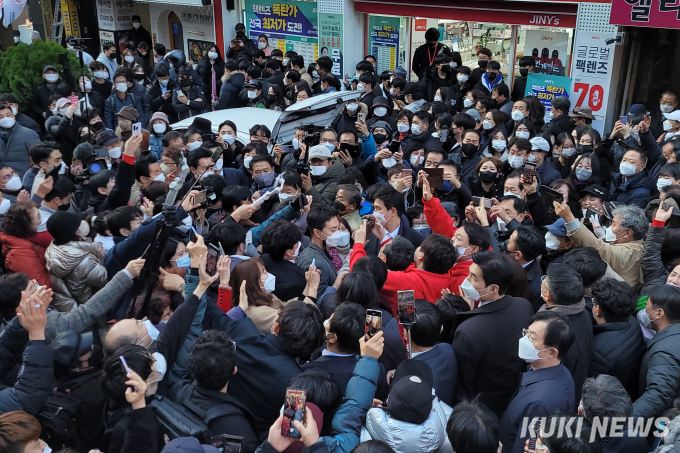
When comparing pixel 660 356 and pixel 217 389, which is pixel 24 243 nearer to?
pixel 217 389

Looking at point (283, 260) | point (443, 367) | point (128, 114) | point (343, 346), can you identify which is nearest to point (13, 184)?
point (128, 114)

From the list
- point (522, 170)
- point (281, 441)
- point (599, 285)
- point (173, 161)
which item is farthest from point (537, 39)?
point (281, 441)

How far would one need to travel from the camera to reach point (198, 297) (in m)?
3.49

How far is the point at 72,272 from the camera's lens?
165 inches

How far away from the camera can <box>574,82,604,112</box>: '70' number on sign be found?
30.7 feet

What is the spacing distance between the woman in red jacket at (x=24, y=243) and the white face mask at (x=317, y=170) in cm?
270

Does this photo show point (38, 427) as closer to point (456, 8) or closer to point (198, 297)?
point (198, 297)

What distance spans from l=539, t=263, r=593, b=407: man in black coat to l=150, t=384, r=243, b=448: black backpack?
191cm

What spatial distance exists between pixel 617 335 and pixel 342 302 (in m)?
1.64

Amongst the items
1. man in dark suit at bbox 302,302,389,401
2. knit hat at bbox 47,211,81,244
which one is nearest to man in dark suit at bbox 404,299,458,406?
man in dark suit at bbox 302,302,389,401

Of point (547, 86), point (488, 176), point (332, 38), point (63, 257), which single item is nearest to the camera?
point (63, 257)

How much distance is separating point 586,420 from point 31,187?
17.9 ft

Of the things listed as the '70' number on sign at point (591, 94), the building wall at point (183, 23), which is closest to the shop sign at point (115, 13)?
the building wall at point (183, 23)

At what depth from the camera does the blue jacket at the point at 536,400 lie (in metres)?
2.98
